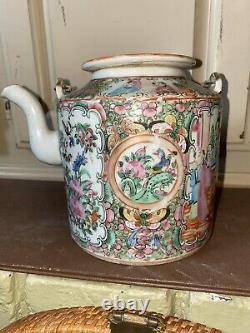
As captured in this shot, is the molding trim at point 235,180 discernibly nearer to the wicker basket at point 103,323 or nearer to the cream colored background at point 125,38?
the cream colored background at point 125,38

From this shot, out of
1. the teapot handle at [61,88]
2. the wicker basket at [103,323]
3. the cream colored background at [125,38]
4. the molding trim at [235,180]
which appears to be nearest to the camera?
the wicker basket at [103,323]

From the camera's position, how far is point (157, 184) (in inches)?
19.5

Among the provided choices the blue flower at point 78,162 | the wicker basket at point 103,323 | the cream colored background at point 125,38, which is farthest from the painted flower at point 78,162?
the cream colored background at point 125,38

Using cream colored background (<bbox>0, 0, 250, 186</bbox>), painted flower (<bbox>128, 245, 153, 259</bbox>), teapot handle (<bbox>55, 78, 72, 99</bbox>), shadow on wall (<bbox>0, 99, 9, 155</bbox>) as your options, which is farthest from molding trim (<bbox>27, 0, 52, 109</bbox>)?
painted flower (<bbox>128, 245, 153, 259</bbox>)

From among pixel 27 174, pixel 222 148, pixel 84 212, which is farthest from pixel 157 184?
pixel 27 174

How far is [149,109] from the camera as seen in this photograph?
47 cm

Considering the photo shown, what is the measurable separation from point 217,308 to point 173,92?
312 millimetres

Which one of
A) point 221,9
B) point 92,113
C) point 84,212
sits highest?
point 221,9

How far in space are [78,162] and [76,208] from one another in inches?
3.2

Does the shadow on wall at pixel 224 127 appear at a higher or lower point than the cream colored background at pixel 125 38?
lower

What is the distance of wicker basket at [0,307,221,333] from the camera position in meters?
0.46

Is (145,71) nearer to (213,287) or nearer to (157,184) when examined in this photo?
(157,184)

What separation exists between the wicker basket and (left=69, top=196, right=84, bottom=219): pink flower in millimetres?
142

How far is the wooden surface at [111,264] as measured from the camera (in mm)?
501
